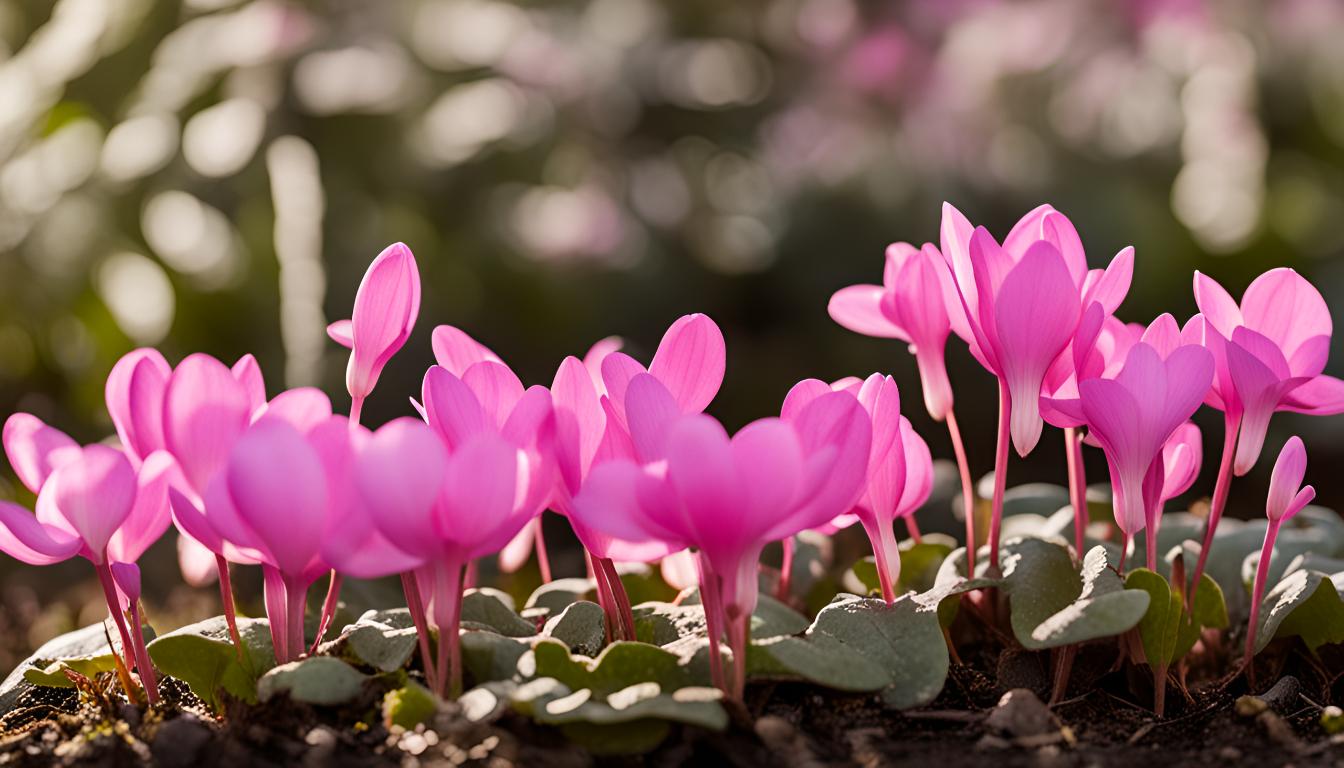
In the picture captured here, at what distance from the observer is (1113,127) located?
2.51 m

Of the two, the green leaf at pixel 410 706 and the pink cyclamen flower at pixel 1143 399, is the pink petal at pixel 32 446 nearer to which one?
the green leaf at pixel 410 706

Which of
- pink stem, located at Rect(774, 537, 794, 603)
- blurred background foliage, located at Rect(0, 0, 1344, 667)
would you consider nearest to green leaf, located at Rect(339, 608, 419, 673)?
pink stem, located at Rect(774, 537, 794, 603)

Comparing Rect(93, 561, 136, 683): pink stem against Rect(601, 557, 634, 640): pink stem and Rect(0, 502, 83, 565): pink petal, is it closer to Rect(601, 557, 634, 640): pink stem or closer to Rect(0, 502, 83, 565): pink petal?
Rect(0, 502, 83, 565): pink petal

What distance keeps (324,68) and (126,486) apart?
1.67 metres

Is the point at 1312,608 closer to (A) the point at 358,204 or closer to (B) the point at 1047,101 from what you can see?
(A) the point at 358,204

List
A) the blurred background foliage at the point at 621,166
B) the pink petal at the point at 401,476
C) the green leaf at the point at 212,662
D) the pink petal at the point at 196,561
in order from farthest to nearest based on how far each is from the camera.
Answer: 1. the blurred background foliage at the point at 621,166
2. the pink petal at the point at 196,561
3. the green leaf at the point at 212,662
4. the pink petal at the point at 401,476

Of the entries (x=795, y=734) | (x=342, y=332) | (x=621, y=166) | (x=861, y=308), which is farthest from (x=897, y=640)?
(x=621, y=166)

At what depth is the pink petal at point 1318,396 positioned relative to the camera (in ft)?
1.86

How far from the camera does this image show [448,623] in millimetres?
497

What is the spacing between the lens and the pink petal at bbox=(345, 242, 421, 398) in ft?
1.80

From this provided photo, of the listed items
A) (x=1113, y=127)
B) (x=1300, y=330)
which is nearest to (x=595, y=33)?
(x=1113, y=127)

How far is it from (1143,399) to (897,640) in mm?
137

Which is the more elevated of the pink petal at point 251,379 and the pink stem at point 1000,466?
the pink petal at point 251,379

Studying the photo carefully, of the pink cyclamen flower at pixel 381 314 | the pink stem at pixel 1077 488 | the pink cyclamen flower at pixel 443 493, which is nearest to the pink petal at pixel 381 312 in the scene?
the pink cyclamen flower at pixel 381 314
